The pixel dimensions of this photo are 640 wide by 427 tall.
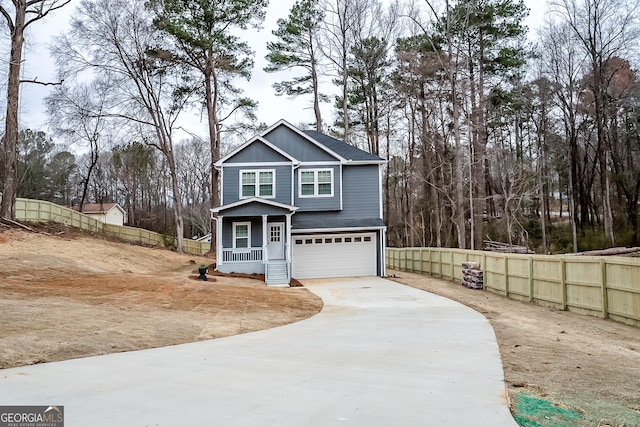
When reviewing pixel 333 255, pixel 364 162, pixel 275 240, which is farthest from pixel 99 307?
pixel 364 162

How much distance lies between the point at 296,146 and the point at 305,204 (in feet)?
9.32

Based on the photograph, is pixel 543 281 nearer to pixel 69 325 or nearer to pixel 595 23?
pixel 69 325

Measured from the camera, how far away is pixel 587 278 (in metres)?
9.94

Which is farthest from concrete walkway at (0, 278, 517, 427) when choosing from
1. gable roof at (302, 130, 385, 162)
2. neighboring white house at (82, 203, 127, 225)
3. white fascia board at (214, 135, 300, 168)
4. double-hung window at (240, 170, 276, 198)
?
neighboring white house at (82, 203, 127, 225)

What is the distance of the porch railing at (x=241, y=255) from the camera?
1848 cm

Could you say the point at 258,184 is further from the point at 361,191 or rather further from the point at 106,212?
the point at 106,212

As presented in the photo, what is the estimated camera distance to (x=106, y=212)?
39.6m

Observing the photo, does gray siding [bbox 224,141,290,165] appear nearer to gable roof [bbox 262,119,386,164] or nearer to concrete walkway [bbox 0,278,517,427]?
gable roof [bbox 262,119,386,164]

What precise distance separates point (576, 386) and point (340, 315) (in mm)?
6052

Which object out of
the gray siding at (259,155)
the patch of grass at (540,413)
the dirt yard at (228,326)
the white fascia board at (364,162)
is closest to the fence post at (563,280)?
the dirt yard at (228,326)

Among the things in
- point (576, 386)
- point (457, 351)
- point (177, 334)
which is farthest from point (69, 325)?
point (576, 386)

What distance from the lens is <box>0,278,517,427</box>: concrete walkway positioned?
3.64 metres

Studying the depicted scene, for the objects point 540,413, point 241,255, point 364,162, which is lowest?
point 540,413

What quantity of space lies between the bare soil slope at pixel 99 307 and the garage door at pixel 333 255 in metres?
3.56
